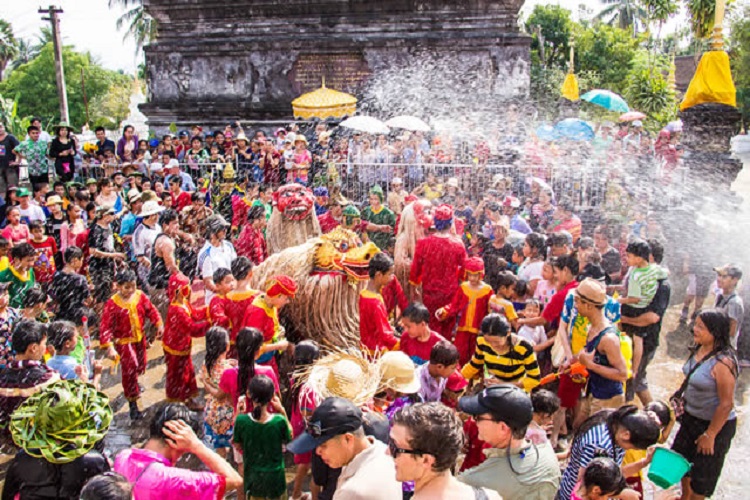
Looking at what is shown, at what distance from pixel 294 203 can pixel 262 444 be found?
323cm

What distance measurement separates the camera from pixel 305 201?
22.3 ft

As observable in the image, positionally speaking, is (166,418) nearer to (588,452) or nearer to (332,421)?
(332,421)

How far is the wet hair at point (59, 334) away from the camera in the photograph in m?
4.83

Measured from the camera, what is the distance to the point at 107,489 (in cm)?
272

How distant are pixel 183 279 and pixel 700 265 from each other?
269 inches

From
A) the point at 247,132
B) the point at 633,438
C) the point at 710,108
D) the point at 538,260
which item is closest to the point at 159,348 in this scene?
the point at 538,260

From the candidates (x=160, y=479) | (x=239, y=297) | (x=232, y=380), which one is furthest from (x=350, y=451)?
A: (x=239, y=297)

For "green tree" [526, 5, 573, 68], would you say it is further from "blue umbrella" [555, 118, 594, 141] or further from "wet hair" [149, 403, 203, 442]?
A: "wet hair" [149, 403, 203, 442]

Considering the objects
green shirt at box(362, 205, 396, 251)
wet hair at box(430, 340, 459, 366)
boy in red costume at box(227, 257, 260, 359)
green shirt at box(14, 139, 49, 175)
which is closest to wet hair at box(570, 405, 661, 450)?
wet hair at box(430, 340, 459, 366)

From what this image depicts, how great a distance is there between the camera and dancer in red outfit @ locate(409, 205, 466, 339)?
638cm

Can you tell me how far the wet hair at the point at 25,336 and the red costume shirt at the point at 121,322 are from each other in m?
1.41

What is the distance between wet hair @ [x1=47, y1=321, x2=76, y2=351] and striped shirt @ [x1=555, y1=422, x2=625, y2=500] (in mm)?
3618

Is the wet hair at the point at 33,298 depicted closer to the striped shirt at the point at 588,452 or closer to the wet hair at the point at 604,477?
the striped shirt at the point at 588,452

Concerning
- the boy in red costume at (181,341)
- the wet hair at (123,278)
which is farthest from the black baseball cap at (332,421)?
the wet hair at (123,278)
